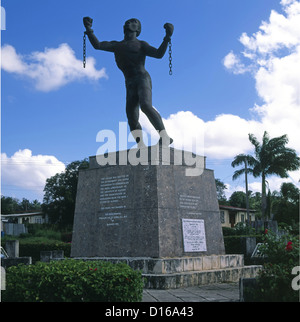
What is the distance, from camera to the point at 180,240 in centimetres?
851

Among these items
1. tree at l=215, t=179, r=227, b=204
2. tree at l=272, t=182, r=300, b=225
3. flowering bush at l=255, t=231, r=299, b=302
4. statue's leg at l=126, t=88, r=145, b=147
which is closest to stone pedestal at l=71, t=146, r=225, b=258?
statue's leg at l=126, t=88, r=145, b=147

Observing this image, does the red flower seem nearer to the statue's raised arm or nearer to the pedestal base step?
the pedestal base step

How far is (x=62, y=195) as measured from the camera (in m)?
41.2

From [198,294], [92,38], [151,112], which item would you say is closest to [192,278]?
[198,294]

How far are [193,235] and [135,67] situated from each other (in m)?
3.85

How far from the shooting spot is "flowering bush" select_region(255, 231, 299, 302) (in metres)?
4.82

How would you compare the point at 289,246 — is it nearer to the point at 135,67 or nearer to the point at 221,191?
the point at 135,67

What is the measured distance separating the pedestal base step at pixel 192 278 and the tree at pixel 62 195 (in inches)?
1270

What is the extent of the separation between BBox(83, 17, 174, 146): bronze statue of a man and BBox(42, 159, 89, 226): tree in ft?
103

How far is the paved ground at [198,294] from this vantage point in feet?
19.9

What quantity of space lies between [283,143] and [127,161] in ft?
99.5
